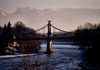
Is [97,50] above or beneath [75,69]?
above

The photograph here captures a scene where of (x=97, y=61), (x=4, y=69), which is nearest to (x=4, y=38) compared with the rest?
(x=4, y=69)

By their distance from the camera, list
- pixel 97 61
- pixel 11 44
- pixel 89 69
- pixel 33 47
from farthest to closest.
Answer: pixel 33 47 → pixel 11 44 → pixel 97 61 → pixel 89 69

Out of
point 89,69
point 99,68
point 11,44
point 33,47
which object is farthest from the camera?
point 33,47

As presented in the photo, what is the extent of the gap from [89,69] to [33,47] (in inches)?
911

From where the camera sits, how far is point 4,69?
13180 millimetres

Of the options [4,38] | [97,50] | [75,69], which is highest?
[4,38]

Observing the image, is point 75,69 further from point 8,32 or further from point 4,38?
point 8,32

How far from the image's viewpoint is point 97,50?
52.1ft

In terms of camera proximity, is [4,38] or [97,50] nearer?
[97,50]

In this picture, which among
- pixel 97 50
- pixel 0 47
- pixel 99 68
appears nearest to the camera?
pixel 99 68

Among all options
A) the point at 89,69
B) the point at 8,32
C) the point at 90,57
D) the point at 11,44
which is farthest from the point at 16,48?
the point at 89,69

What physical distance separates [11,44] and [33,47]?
4922mm

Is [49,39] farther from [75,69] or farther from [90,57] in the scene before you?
[75,69]

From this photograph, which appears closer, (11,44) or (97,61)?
(97,61)
